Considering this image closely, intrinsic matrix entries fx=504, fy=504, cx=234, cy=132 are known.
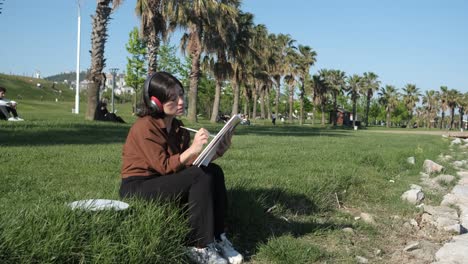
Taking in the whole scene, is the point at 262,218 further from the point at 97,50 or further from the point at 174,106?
the point at 97,50

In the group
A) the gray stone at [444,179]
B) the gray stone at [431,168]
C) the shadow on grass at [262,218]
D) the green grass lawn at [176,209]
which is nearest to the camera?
the green grass lawn at [176,209]

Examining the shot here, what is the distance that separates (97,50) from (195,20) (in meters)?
12.1

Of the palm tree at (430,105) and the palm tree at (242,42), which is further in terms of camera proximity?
the palm tree at (430,105)

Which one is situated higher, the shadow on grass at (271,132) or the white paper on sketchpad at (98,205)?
the white paper on sketchpad at (98,205)

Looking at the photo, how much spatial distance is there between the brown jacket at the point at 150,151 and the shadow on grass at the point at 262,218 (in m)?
1.06

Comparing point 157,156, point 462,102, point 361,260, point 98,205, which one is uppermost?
point 462,102

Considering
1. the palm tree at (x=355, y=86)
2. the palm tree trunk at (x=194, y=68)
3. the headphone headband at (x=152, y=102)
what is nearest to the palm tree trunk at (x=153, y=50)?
the palm tree trunk at (x=194, y=68)

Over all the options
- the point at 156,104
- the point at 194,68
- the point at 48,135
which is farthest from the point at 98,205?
the point at 194,68

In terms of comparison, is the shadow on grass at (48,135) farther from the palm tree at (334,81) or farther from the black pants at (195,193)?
the palm tree at (334,81)

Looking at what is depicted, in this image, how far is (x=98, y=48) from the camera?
1848 cm

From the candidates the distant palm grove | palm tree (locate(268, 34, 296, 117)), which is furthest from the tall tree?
palm tree (locate(268, 34, 296, 117))

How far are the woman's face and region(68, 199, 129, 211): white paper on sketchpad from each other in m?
0.82

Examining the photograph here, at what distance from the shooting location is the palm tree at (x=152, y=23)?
74.8ft

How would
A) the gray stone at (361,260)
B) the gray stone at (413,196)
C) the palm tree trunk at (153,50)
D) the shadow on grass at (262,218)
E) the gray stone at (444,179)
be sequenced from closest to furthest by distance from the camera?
the gray stone at (361,260) < the shadow on grass at (262,218) < the gray stone at (413,196) < the gray stone at (444,179) < the palm tree trunk at (153,50)
